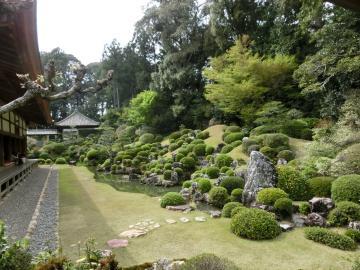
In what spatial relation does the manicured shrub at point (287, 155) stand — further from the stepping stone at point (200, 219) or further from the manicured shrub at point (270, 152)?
the stepping stone at point (200, 219)

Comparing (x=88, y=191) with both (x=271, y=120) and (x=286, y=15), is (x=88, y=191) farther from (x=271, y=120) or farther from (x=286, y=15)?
(x=286, y=15)

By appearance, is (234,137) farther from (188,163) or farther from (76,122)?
(76,122)

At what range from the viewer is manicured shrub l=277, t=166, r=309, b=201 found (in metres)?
9.10

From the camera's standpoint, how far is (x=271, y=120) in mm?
17219

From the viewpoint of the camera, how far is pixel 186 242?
6.34m

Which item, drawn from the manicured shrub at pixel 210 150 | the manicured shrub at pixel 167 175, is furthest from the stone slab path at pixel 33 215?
the manicured shrub at pixel 210 150

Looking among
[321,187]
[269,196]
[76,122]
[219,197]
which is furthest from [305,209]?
[76,122]

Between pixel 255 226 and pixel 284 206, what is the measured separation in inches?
63.4

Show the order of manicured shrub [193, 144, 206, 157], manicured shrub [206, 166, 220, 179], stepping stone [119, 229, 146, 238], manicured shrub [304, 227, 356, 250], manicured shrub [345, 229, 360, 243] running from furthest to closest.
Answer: manicured shrub [193, 144, 206, 157]
manicured shrub [206, 166, 220, 179]
stepping stone [119, 229, 146, 238]
manicured shrub [345, 229, 360, 243]
manicured shrub [304, 227, 356, 250]

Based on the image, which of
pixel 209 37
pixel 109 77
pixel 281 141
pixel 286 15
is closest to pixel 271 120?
pixel 281 141

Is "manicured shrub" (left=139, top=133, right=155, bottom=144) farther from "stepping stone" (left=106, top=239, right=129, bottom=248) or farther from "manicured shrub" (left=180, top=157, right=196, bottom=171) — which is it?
"stepping stone" (left=106, top=239, right=129, bottom=248)

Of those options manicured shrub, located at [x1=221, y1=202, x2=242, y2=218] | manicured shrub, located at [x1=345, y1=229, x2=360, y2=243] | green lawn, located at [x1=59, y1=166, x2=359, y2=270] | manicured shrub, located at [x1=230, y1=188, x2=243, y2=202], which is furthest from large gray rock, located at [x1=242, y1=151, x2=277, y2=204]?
manicured shrub, located at [x1=345, y1=229, x2=360, y2=243]

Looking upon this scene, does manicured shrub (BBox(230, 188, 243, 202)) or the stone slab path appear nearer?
the stone slab path

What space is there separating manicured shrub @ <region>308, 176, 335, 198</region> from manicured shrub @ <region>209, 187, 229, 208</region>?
2562 millimetres
